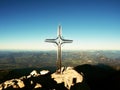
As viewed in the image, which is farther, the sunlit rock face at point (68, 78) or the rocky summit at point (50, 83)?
the sunlit rock face at point (68, 78)

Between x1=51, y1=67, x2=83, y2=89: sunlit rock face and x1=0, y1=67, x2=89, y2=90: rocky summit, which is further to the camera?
x1=51, y1=67, x2=83, y2=89: sunlit rock face

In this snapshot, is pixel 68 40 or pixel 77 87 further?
pixel 68 40

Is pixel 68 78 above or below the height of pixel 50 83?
above

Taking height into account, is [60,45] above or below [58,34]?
below

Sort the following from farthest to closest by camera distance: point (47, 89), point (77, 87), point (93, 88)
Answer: point (93, 88) → point (77, 87) → point (47, 89)

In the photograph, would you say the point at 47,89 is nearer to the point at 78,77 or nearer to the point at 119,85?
the point at 78,77

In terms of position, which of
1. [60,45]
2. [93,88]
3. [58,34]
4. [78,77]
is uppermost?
[58,34]

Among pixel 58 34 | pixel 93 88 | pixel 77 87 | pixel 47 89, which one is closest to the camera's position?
pixel 47 89

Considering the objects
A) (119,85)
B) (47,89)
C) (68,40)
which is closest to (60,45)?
(68,40)

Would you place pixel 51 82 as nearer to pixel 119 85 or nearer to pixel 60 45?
pixel 60 45

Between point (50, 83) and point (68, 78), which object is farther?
point (68, 78)
